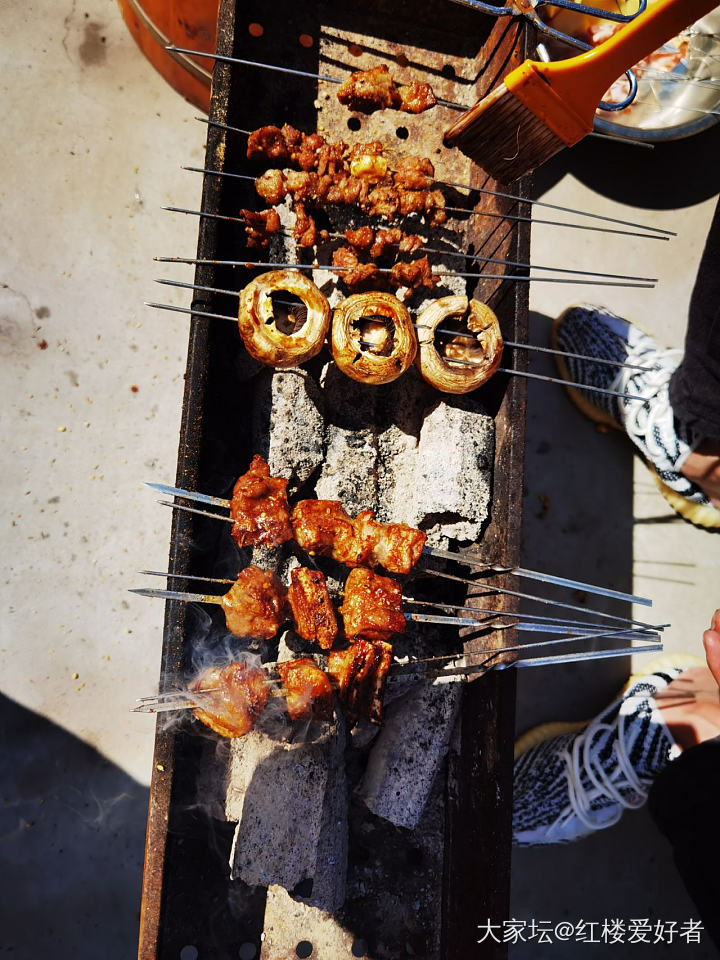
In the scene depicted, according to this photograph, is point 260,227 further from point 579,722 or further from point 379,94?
point 579,722

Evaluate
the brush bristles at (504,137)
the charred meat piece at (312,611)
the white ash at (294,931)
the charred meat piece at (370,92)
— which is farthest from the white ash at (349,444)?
the white ash at (294,931)

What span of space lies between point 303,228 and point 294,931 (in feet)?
11.0

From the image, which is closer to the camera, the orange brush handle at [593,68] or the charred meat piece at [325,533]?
the orange brush handle at [593,68]

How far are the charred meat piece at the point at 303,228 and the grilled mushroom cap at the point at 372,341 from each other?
419 mm

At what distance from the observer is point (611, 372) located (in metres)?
4.16

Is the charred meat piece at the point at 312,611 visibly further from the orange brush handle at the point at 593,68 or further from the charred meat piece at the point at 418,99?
the charred meat piece at the point at 418,99

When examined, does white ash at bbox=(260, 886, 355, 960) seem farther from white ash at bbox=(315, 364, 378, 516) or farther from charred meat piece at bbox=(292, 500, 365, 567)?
white ash at bbox=(315, 364, 378, 516)

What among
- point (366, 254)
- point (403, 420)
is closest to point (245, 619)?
point (403, 420)

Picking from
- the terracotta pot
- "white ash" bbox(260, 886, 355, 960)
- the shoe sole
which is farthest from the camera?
the shoe sole

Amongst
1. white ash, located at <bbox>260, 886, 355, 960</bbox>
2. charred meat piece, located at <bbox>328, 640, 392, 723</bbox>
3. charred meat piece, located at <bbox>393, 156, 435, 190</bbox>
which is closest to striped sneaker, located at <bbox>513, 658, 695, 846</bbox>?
white ash, located at <bbox>260, 886, 355, 960</bbox>

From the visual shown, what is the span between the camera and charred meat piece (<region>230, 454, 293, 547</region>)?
2.68m

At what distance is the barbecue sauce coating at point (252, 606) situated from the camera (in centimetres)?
266

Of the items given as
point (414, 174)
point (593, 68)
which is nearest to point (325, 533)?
point (414, 174)

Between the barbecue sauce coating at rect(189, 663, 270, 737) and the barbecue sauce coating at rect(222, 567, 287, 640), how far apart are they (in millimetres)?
173
